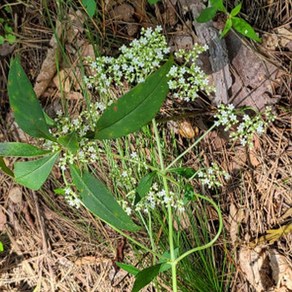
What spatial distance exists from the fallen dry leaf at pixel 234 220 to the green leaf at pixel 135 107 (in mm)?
860

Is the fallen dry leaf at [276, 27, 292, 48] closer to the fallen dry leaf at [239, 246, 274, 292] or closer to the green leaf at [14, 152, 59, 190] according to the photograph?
the fallen dry leaf at [239, 246, 274, 292]

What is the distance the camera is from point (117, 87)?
2.06 metres

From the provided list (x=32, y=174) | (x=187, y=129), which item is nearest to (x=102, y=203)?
(x=32, y=174)

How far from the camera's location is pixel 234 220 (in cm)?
206

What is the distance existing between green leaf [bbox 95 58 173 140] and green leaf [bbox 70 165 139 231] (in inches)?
5.6

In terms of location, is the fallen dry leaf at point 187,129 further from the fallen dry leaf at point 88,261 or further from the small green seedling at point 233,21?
the fallen dry leaf at point 88,261

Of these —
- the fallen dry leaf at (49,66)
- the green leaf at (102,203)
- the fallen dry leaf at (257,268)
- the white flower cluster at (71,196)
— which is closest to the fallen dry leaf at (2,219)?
the fallen dry leaf at (49,66)

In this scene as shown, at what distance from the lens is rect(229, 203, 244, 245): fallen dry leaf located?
81.1 inches

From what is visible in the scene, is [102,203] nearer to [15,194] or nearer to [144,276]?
[144,276]

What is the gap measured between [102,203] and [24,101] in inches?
14.0

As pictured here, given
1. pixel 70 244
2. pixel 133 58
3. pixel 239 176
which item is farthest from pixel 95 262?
pixel 133 58

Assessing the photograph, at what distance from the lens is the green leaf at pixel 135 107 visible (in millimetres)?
1327

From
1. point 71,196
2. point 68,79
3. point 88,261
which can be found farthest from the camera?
point 88,261

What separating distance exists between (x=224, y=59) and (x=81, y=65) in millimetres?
592
